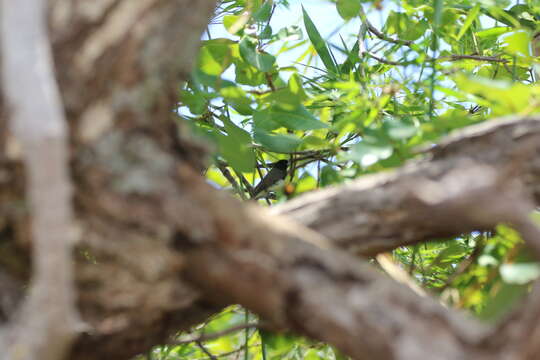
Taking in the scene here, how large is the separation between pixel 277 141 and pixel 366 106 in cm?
14

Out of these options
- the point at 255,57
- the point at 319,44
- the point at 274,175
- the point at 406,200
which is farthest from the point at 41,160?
the point at 274,175

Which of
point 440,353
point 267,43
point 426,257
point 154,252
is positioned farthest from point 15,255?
point 426,257

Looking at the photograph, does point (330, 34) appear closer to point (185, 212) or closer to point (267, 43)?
point (267, 43)

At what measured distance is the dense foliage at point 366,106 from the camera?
70 cm

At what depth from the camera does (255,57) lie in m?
1.01

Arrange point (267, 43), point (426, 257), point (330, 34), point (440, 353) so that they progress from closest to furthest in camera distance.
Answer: point (440, 353), point (267, 43), point (330, 34), point (426, 257)

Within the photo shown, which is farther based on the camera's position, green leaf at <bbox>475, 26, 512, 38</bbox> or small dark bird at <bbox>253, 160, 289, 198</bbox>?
small dark bird at <bbox>253, 160, 289, 198</bbox>

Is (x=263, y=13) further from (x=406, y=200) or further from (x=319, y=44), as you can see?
(x=406, y=200)

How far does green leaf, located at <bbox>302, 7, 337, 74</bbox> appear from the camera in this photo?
125 centimetres

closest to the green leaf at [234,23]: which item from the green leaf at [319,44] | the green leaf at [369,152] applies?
the green leaf at [319,44]

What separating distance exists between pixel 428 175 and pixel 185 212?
0.24 metres

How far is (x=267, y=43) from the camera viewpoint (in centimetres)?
115

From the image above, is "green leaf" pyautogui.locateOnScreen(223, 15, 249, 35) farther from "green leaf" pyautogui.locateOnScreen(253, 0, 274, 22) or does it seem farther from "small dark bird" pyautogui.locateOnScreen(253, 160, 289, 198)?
"small dark bird" pyautogui.locateOnScreen(253, 160, 289, 198)

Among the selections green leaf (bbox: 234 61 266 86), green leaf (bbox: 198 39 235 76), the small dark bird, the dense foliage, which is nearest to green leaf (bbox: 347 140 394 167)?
the dense foliage
